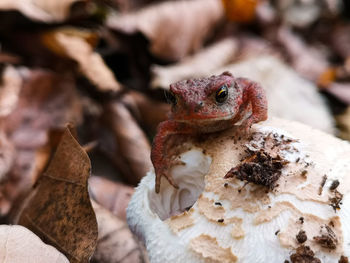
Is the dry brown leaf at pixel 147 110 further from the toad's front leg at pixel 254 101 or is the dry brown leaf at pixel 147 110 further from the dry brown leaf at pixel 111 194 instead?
the toad's front leg at pixel 254 101

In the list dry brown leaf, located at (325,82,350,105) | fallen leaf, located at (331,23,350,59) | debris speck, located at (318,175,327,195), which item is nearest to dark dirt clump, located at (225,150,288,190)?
debris speck, located at (318,175,327,195)

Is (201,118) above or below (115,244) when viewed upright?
above

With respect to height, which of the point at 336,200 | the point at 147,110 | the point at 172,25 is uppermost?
the point at 336,200

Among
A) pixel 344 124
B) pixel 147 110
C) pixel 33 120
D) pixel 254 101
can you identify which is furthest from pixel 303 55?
pixel 254 101

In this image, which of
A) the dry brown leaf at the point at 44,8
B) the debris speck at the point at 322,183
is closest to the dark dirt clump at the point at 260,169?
the debris speck at the point at 322,183

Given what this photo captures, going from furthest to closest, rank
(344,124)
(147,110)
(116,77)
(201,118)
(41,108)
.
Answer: (116,77) < (344,124) < (147,110) < (41,108) < (201,118)

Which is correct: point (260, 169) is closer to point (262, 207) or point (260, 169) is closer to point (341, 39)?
point (262, 207)

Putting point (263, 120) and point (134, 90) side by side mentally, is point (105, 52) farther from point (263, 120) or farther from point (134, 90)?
point (263, 120)

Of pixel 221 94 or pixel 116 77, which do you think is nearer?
pixel 221 94
